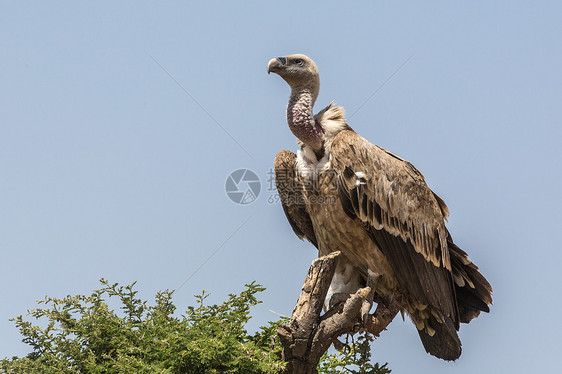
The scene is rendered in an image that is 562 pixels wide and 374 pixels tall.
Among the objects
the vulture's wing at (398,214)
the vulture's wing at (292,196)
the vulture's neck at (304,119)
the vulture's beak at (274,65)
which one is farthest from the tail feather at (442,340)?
the vulture's beak at (274,65)

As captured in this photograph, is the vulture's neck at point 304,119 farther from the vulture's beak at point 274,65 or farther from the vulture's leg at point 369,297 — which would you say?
the vulture's leg at point 369,297

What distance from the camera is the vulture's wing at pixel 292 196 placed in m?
8.06

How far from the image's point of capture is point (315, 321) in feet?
23.4

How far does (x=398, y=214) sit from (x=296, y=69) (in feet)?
6.51

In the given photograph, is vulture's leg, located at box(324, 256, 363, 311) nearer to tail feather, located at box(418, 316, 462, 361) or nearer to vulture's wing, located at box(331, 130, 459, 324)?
vulture's wing, located at box(331, 130, 459, 324)

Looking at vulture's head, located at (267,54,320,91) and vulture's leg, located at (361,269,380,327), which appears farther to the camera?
vulture's head, located at (267,54,320,91)

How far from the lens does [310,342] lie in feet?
23.2

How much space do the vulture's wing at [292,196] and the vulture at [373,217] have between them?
0.01 meters

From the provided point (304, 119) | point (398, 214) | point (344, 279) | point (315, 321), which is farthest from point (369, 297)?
point (304, 119)

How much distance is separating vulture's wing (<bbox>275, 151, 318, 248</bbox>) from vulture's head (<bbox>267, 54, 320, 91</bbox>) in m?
0.82

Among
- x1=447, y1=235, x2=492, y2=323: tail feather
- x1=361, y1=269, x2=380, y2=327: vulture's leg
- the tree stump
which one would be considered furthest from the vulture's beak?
x1=447, y1=235, x2=492, y2=323: tail feather

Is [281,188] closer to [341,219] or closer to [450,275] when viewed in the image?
[341,219]

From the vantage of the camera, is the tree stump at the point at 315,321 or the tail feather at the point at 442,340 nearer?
the tree stump at the point at 315,321

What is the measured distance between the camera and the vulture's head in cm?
802
